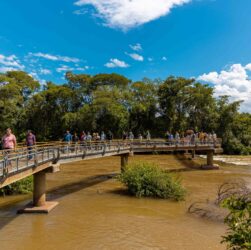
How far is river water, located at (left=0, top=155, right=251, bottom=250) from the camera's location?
42.9 feet

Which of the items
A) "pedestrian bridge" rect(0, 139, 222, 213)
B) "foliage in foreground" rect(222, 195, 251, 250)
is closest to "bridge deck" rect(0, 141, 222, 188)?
"pedestrian bridge" rect(0, 139, 222, 213)

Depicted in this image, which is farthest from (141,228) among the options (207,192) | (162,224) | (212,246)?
(207,192)

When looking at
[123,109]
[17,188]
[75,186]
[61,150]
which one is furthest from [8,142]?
[123,109]

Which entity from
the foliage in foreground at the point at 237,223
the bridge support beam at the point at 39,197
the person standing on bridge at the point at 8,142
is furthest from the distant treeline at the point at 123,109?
the foliage in foreground at the point at 237,223

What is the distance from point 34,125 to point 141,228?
54251mm

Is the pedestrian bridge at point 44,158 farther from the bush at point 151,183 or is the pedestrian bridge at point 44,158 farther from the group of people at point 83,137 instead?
the bush at point 151,183

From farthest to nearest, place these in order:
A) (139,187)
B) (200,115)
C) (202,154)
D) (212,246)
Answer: (200,115) → (202,154) → (139,187) → (212,246)

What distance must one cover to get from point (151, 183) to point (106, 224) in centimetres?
663

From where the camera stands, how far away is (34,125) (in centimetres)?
6581

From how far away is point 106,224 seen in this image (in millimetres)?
15680

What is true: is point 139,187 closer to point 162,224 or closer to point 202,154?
point 162,224

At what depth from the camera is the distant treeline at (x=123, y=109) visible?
195 ft

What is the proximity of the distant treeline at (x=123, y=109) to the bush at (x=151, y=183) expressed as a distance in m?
35.8

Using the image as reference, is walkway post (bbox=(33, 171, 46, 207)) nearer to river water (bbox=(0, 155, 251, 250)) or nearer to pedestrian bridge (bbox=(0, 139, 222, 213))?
pedestrian bridge (bbox=(0, 139, 222, 213))
